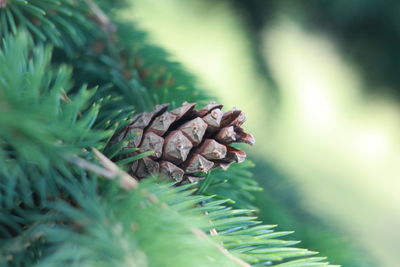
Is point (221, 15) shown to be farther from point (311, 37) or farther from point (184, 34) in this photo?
point (311, 37)

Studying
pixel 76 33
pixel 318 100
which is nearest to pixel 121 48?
pixel 76 33

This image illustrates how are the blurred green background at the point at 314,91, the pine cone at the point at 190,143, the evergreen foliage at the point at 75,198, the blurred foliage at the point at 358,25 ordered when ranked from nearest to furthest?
1. the evergreen foliage at the point at 75,198
2. the pine cone at the point at 190,143
3. the blurred green background at the point at 314,91
4. the blurred foliage at the point at 358,25

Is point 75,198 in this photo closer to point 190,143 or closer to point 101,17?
point 190,143

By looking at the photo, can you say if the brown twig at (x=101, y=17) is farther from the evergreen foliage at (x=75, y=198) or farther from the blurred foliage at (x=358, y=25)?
the blurred foliage at (x=358, y=25)

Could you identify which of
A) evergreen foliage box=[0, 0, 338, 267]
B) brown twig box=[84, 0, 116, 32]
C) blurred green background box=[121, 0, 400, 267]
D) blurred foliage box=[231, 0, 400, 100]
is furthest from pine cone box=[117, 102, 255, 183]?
blurred foliage box=[231, 0, 400, 100]

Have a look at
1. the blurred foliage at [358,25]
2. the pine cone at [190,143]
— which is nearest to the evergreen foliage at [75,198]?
the pine cone at [190,143]

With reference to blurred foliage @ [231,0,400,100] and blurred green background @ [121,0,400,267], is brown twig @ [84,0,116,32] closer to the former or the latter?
blurred green background @ [121,0,400,267]

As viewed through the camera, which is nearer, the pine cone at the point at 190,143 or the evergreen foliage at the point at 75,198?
the evergreen foliage at the point at 75,198

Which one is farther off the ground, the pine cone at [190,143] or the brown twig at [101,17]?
the brown twig at [101,17]
